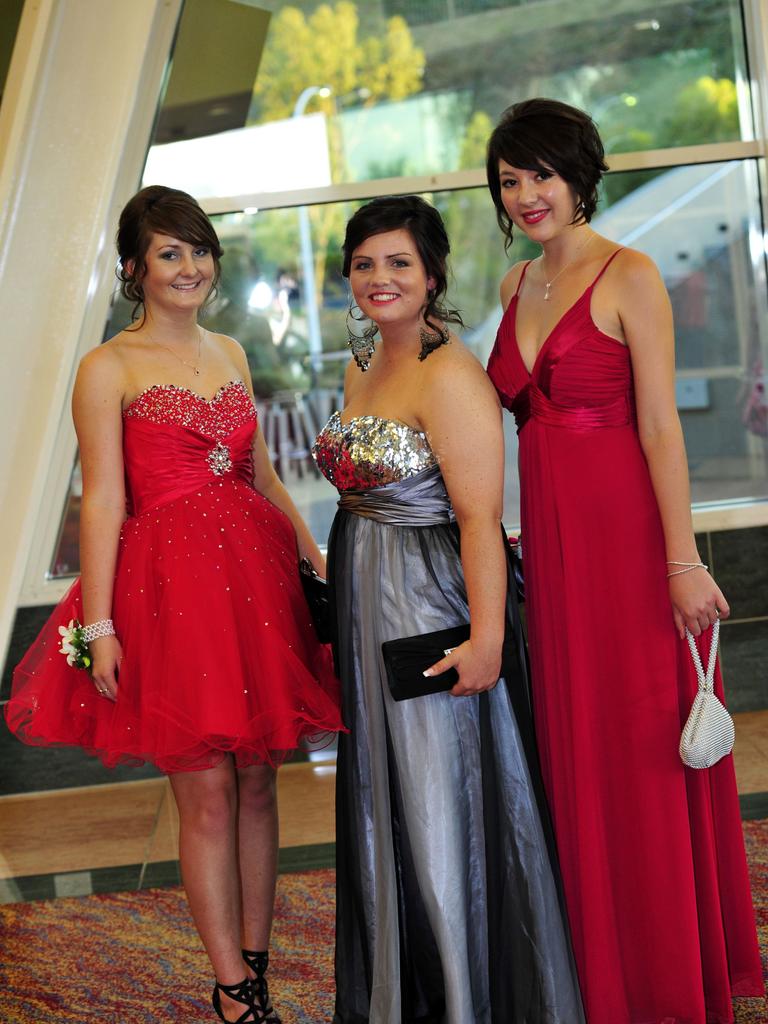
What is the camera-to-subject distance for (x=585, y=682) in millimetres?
2084

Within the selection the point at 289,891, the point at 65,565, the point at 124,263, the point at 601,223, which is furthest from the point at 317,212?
the point at 289,891

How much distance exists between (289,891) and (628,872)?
1278mm

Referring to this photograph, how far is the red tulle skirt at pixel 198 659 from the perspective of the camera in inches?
83.4

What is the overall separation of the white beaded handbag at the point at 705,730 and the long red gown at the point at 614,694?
7 centimetres

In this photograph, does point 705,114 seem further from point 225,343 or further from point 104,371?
point 104,371

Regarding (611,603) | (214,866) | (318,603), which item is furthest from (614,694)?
(214,866)

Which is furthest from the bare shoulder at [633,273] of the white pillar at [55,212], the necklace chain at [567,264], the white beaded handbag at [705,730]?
the white pillar at [55,212]

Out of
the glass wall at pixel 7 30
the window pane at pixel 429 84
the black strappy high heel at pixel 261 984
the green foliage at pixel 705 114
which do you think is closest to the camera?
the black strappy high heel at pixel 261 984

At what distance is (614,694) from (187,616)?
32.5 inches

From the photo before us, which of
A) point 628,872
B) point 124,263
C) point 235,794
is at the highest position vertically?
point 124,263

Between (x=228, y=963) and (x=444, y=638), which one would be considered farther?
(x=228, y=963)

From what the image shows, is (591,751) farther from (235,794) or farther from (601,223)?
(601,223)

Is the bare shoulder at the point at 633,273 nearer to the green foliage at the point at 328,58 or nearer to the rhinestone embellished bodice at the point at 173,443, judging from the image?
the rhinestone embellished bodice at the point at 173,443

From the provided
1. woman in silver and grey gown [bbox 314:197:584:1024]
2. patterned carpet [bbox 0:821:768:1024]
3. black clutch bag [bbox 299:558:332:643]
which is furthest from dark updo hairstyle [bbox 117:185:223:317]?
patterned carpet [bbox 0:821:768:1024]
